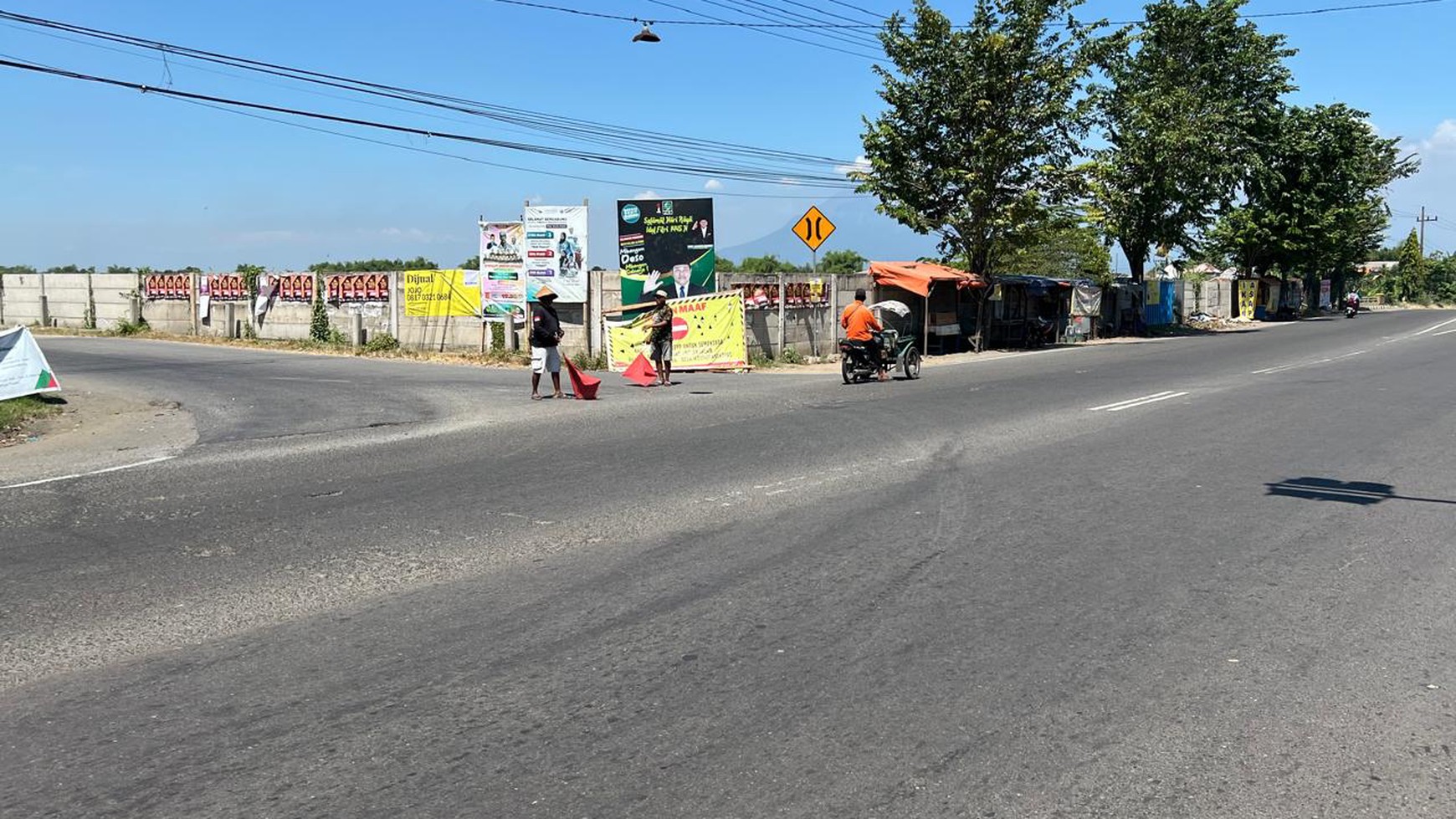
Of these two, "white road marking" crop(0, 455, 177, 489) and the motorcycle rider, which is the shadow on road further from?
the motorcycle rider

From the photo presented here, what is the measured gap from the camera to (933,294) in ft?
99.1

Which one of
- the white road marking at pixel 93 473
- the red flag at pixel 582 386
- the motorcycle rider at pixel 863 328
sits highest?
the motorcycle rider at pixel 863 328

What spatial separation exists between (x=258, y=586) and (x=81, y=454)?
21.9ft

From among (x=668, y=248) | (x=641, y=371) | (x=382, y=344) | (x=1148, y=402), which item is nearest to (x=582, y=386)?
(x=641, y=371)

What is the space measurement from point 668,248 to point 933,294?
9.13 metres

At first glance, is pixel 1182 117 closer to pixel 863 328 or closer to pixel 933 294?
pixel 933 294

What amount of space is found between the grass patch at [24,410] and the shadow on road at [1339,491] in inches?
536

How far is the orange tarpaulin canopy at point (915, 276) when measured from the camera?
28016 mm

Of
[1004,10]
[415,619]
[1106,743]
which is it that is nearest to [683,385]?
[415,619]

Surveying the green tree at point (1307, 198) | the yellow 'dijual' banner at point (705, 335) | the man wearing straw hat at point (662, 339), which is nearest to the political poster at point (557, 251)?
the yellow 'dijual' banner at point (705, 335)

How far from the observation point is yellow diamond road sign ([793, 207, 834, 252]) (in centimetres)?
2469

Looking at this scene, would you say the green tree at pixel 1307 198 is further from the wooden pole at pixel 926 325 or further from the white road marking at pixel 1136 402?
the white road marking at pixel 1136 402

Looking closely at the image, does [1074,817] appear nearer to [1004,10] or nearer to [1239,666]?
[1239,666]

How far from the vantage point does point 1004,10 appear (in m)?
30.3
